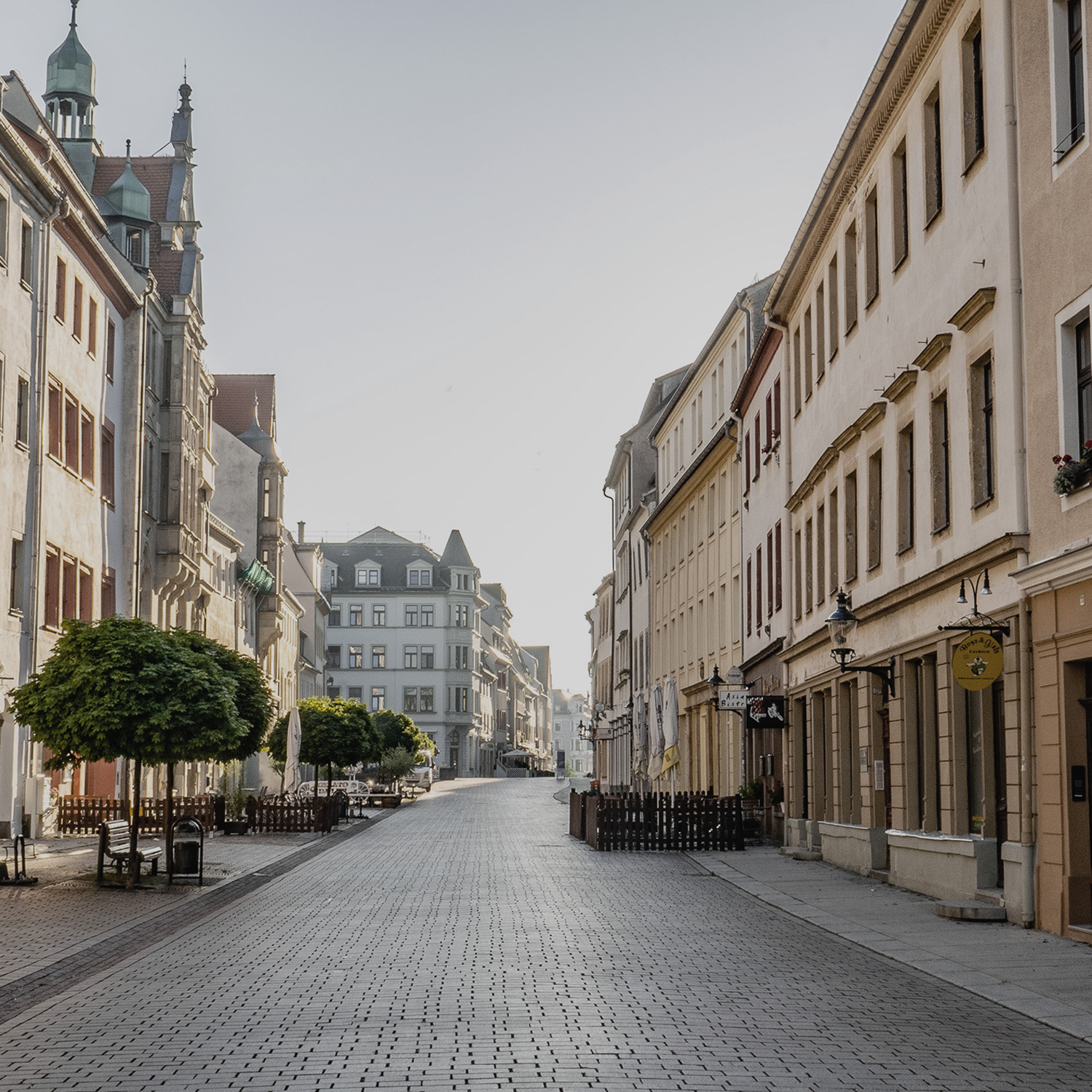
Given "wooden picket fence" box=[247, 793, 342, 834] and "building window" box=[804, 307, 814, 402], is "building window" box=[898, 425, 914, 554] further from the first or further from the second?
"wooden picket fence" box=[247, 793, 342, 834]

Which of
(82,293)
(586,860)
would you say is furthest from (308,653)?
(586,860)

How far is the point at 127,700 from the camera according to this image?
71.3 ft

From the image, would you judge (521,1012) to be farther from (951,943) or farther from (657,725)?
(657,725)

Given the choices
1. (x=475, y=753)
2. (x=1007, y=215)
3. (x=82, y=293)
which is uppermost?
(x=82, y=293)

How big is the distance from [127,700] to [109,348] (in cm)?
2101

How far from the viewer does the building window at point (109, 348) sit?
40.3 m

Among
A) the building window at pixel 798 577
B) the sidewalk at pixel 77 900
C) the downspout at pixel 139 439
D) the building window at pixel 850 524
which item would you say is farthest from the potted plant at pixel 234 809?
the building window at pixel 850 524

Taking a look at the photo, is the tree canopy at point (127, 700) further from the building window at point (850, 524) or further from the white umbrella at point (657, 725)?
the white umbrella at point (657, 725)

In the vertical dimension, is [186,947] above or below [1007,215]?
below

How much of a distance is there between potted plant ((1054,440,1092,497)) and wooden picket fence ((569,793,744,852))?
1765cm

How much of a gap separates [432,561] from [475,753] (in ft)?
51.4

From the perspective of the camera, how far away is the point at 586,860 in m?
28.0

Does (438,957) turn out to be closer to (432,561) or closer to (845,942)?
Result: (845,942)

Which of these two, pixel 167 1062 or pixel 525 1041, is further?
pixel 525 1041
